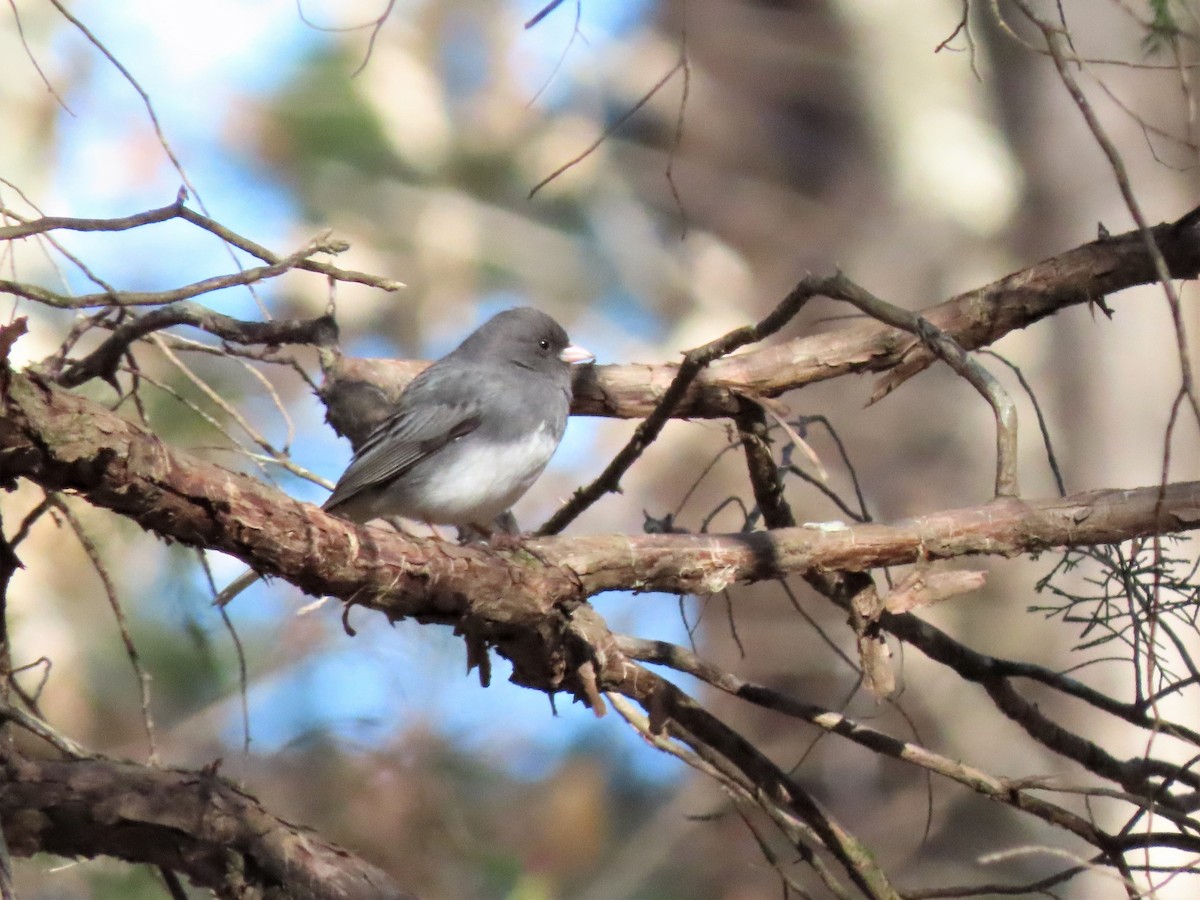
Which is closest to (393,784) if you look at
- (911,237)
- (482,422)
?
(482,422)

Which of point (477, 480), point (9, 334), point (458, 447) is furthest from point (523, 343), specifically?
point (9, 334)

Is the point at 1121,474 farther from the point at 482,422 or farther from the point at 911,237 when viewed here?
the point at 482,422

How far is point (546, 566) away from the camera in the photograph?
6.39 ft

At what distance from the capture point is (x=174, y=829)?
1795 mm

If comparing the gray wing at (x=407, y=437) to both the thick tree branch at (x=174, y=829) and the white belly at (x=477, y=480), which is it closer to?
the white belly at (x=477, y=480)

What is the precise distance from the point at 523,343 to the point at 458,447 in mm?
588

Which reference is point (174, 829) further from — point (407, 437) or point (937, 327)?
point (937, 327)

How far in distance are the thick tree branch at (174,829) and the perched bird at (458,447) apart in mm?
1163

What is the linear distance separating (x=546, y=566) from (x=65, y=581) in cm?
262

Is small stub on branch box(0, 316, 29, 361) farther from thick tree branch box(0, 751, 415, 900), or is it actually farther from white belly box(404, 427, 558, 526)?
white belly box(404, 427, 558, 526)

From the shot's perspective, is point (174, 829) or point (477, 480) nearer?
point (174, 829)

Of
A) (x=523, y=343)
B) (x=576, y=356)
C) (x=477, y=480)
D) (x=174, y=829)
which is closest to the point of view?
(x=174, y=829)

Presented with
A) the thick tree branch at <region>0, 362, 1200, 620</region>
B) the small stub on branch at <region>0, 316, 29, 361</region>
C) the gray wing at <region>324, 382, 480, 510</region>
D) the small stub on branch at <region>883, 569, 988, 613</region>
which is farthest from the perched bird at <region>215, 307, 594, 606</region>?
the small stub on branch at <region>0, 316, 29, 361</region>

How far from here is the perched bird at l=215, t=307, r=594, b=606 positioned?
295 cm
